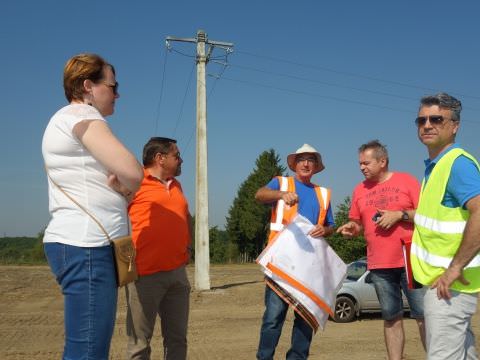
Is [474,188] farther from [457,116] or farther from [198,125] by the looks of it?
[198,125]

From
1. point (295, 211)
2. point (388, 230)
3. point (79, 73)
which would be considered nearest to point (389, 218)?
point (388, 230)

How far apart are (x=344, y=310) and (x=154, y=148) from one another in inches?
293

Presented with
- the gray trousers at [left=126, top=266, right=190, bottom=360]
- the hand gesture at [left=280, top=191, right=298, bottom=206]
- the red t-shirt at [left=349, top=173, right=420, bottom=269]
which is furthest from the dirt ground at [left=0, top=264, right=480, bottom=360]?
the hand gesture at [left=280, top=191, right=298, bottom=206]

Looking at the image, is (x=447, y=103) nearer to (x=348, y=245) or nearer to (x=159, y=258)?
(x=159, y=258)

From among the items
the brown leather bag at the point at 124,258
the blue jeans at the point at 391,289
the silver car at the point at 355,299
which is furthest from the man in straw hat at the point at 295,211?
the silver car at the point at 355,299

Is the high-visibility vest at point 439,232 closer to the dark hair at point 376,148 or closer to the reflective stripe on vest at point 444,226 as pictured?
the reflective stripe on vest at point 444,226

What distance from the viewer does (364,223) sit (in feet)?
16.1

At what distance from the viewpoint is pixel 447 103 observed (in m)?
3.28

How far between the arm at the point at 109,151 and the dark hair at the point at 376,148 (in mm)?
2938

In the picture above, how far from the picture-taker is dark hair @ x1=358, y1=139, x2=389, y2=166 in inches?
193

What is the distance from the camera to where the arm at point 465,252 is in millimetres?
2766

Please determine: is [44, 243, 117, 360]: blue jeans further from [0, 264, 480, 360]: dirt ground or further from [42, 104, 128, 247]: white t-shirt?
[0, 264, 480, 360]: dirt ground

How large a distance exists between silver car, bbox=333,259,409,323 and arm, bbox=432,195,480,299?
25.6 feet

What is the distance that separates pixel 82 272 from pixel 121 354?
4530 mm
